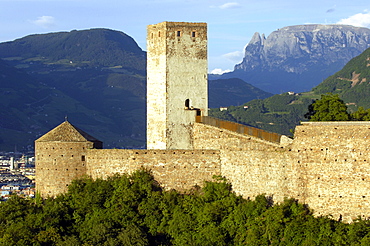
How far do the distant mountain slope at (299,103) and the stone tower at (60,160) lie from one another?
11136 cm

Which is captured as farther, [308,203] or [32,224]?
[32,224]

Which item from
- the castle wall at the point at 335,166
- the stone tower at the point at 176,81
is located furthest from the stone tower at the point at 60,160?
the castle wall at the point at 335,166

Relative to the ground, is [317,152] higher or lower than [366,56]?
lower

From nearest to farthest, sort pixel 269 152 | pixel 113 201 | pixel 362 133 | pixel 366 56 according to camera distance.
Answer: pixel 362 133, pixel 269 152, pixel 113 201, pixel 366 56

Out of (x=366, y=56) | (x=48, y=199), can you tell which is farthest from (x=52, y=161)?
(x=366, y=56)

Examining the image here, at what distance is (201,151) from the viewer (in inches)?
1687

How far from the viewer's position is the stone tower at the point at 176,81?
151 ft

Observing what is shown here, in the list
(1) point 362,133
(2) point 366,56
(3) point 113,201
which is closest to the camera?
(1) point 362,133

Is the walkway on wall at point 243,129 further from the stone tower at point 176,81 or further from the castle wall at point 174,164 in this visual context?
the castle wall at point 174,164

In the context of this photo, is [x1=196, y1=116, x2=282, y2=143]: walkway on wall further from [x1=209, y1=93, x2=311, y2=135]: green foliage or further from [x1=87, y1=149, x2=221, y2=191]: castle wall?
[x1=209, y1=93, x2=311, y2=135]: green foliage

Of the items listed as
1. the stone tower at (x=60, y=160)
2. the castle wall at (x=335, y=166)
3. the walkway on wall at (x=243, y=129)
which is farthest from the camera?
the stone tower at (x=60, y=160)

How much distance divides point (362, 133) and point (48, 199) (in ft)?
57.3

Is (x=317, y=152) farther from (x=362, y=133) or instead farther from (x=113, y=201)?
(x=113, y=201)

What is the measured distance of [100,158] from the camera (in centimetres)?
4381
